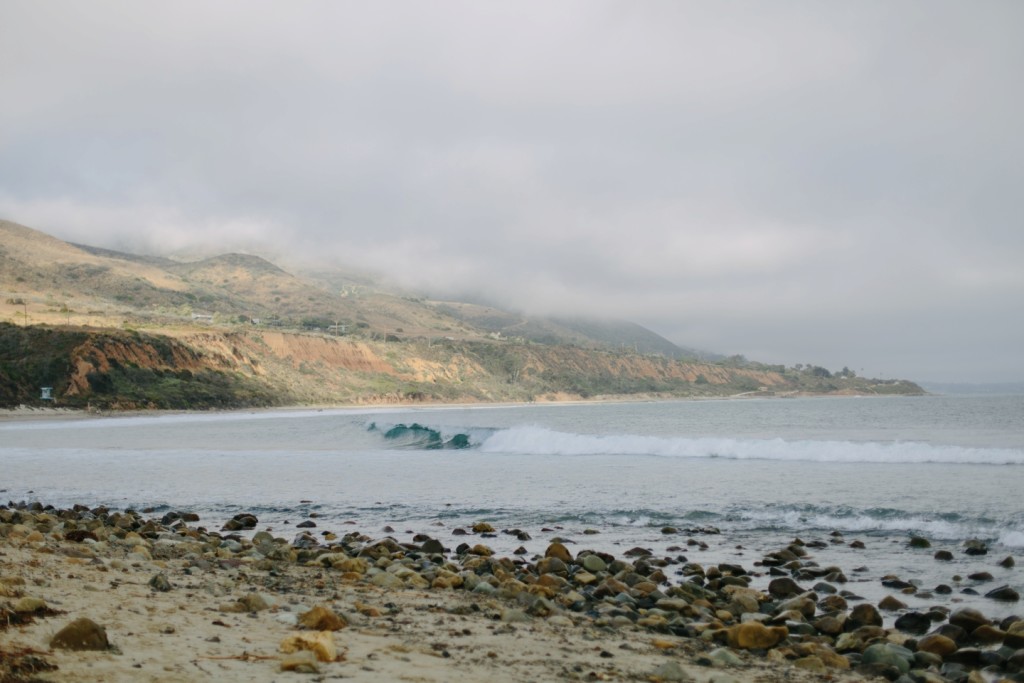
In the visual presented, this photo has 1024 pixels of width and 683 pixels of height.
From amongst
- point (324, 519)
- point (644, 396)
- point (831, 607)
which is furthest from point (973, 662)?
point (644, 396)

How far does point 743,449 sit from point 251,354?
7224 centimetres

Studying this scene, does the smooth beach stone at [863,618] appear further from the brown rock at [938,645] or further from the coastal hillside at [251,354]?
the coastal hillside at [251,354]

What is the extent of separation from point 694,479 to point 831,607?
13771 mm

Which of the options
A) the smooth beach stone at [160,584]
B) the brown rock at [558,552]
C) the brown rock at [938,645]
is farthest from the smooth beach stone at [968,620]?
the smooth beach stone at [160,584]

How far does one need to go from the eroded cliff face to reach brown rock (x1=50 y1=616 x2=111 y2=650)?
6679 cm

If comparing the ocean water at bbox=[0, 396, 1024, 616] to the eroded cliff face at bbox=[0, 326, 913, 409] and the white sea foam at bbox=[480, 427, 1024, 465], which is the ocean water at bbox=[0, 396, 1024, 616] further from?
the eroded cliff face at bbox=[0, 326, 913, 409]

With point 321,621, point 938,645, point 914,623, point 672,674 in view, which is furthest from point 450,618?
point 914,623

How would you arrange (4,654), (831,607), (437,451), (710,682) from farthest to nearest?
(437,451) → (831,607) → (710,682) → (4,654)

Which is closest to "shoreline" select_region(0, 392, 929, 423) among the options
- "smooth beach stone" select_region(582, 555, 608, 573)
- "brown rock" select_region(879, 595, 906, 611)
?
"smooth beach stone" select_region(582, 555, 608, 573)

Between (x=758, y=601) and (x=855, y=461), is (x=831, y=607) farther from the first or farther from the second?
(x=855, y=461)

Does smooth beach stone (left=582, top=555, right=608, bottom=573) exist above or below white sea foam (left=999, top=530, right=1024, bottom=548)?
below

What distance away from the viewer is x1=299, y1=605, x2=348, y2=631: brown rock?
696 centimetres

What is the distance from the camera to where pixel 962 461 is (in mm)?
25844

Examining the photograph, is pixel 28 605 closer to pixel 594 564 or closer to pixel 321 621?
pixel 321 621
